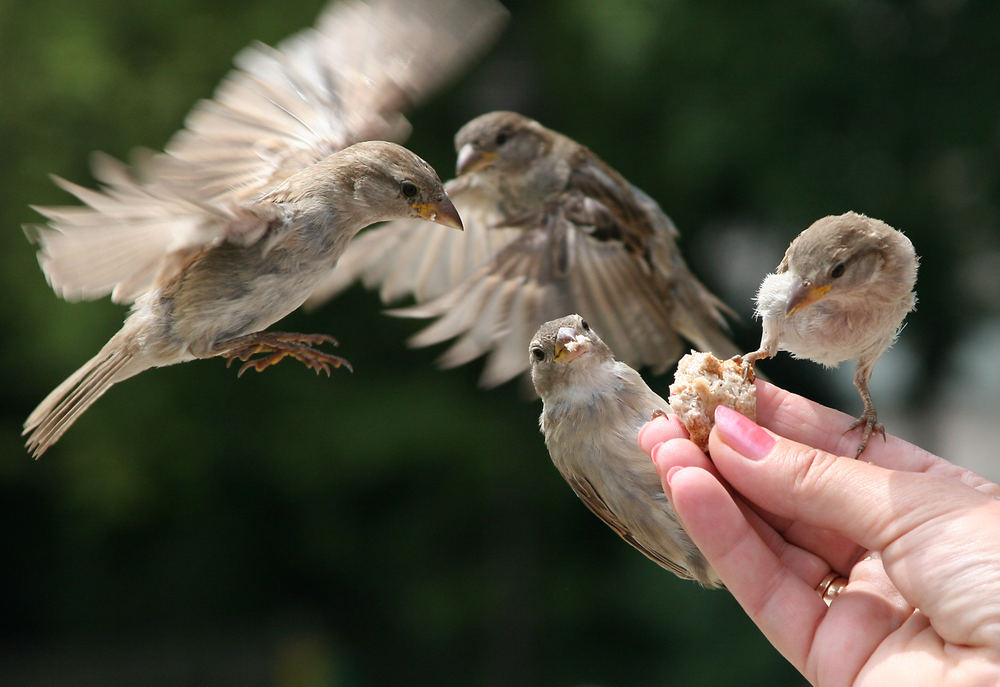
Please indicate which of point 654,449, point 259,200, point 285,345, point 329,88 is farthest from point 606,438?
point 329,88

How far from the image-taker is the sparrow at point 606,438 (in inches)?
86.2

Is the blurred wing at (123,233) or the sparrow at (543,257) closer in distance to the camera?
the blurred wing at (123,233)

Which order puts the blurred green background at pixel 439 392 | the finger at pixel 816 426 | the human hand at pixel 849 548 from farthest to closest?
the blurred green background at pixel 439 392, the finger at pixel 816 426, the human hand at pixel 849 548

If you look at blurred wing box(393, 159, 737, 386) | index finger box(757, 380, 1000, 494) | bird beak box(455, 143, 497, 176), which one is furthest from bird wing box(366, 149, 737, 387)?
index finger box(757, 380, 1000, 494)

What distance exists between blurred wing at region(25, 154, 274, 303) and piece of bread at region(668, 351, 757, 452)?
92cm

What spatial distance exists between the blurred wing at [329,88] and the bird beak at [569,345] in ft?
2.35

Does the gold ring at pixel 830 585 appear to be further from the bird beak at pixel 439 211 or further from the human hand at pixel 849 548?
the bird beak at pixel 439 211

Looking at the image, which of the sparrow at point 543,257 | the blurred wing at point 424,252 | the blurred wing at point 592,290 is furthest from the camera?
the blurred wing at point 424,252

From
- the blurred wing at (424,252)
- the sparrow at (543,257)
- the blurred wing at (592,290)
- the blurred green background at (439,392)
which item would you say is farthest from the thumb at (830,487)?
the blurred green background at (439,392)

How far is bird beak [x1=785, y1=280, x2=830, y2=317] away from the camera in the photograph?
2.09 m

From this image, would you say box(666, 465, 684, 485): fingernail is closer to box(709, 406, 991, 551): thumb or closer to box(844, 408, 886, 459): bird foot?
box(709, 406, 991, 551): thumb

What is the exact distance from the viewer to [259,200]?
2238 millimetres

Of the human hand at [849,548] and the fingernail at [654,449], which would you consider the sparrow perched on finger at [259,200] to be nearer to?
the fingernail at [654,449]

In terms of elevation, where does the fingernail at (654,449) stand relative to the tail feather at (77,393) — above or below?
above
